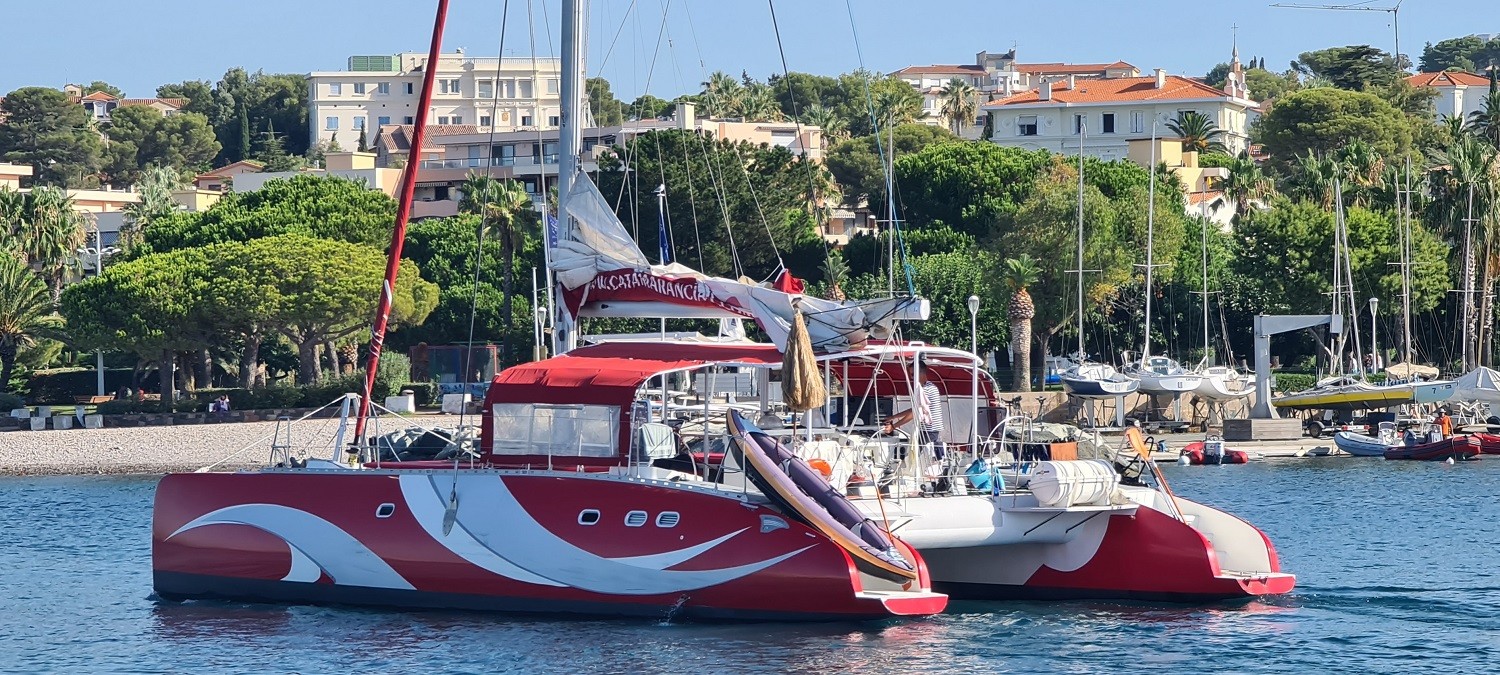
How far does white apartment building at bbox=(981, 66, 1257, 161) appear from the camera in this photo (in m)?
119

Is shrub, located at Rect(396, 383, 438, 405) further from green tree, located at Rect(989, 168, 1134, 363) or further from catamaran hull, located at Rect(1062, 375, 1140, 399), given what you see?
catamaran hull, located at Rect(1062, 375, 1140, 399)

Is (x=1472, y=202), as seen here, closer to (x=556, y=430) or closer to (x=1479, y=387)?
(x=1479, y=387)

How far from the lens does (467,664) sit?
21219 mm

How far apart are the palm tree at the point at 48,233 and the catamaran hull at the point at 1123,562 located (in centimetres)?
6012

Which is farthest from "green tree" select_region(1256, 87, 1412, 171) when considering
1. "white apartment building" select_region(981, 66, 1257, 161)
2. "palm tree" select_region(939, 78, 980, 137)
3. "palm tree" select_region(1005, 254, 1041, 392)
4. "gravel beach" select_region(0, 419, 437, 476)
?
"gravel beach" select_region(0, 419, 437, 476)

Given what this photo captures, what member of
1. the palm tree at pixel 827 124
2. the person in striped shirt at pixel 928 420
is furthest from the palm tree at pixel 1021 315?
the palm tree at pixel 827 124

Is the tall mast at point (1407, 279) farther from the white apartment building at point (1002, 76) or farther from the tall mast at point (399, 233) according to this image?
the white apartment building at point (1002, 76)

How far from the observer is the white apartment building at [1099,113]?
119m

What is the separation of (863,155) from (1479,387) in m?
62.2

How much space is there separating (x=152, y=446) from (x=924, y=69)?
14486 cm

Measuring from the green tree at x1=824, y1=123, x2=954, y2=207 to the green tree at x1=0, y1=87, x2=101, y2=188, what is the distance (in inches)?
2296

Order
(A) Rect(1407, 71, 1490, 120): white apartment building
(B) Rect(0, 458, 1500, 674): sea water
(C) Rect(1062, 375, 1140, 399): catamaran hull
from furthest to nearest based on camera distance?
(A) Rect(1407, 71, 1490, 120): white apartment building → (C) Rect(1062, 375, 1140, 399): catamaran hull → (B) Rect(0, 458, 1500, 674): sea water

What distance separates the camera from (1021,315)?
212 ft

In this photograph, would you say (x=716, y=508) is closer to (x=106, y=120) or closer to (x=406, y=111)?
(x=406, y=111)
